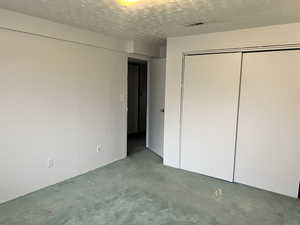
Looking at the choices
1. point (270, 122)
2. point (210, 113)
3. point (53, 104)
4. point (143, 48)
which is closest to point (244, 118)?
point (270, 122)

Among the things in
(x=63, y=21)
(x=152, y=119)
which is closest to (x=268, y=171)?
(x=152, y=119)

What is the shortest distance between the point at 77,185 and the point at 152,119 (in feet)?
7.31

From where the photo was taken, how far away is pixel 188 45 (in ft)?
11.8

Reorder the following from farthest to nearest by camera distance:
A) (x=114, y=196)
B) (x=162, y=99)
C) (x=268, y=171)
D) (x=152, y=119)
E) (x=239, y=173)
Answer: (x=152, y=119) → (x=162, y=99) → (x=239, y=173) → (x=268, y=171) → (x=114, y=196)

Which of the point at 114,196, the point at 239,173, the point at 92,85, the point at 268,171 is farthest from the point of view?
the point at 92,85

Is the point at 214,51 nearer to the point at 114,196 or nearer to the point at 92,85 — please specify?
the point at 92,85

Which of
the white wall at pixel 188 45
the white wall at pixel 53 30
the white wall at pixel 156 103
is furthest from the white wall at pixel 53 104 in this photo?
the white wall at pixel 188 45

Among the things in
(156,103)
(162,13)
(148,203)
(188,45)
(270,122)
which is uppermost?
(162,13)

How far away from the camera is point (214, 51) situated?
3.41 meters

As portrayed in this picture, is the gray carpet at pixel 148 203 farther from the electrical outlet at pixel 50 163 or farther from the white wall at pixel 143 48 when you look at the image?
the white wall at pixel 143 48

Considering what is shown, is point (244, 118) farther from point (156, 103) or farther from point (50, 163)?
point (50, 163)

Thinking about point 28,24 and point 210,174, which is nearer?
point 28,24

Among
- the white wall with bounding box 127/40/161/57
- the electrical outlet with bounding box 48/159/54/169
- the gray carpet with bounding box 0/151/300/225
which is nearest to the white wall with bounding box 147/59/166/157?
the white wall with bounding box 127/40/161/57

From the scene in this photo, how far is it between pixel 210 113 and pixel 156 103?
149cm
